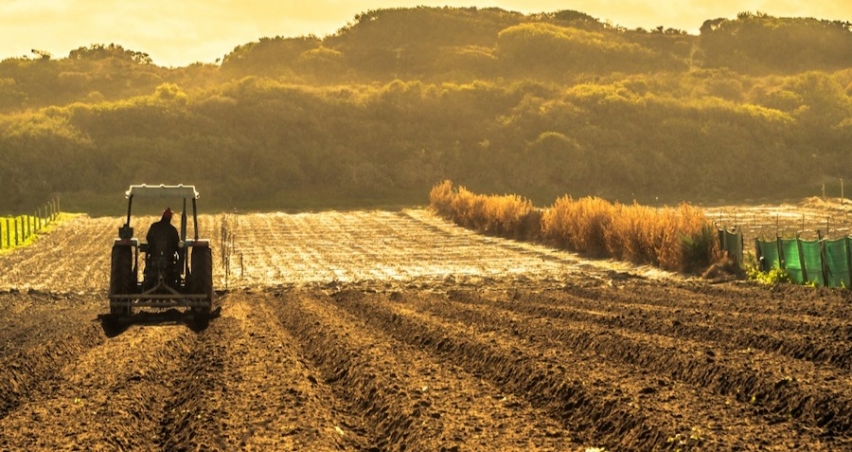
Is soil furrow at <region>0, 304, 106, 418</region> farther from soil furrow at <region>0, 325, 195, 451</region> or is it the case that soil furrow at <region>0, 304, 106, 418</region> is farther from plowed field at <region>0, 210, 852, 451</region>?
soil furrow at <region>0, 325, 195, 451</region>

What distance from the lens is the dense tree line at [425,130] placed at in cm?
7506

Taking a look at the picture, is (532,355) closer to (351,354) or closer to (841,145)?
(351,354)

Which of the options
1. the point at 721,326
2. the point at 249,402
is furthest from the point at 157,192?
the point at 721,326

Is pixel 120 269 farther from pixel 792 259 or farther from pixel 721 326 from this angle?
pixel 792 259

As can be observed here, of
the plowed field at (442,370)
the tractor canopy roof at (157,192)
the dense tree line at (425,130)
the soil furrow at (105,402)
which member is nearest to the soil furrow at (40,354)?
the plowed field at (442,370)

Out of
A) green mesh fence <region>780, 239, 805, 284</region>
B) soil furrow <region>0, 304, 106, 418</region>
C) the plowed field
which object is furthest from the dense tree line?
soil furrow <region>0, 304, 106, 418</region>

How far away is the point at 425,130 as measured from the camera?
8938cm

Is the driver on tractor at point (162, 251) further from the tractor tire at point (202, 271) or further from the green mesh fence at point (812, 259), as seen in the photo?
the green mesh fence at point (812, 259)

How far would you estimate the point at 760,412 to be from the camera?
10.3m

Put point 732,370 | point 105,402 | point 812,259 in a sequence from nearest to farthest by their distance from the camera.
Result: point 105,402 < point 732,370 < point 812,259

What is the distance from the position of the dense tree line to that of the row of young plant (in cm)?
2434

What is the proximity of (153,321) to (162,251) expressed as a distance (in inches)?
39.7

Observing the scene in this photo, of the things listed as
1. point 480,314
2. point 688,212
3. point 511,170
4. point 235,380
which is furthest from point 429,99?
point 235,380

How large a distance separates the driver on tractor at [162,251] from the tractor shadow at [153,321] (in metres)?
0.53
